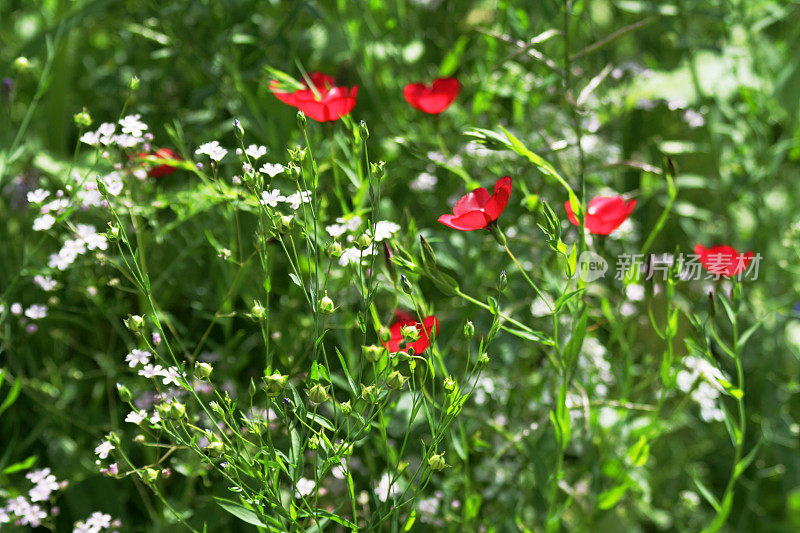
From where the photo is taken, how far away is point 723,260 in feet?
2.15

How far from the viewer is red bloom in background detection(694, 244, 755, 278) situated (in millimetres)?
640

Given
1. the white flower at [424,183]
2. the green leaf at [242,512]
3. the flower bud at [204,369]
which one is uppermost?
the flower bud at [204,369]

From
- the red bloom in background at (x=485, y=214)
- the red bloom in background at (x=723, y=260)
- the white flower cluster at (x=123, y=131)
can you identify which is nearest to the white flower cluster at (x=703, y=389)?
the red bloom in background at (x=723, y=260)

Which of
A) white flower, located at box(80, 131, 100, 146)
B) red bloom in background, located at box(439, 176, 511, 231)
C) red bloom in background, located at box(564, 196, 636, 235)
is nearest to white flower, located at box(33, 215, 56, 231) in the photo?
white flower, located at box(80, 131, 100, 146)

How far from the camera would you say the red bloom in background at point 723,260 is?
2.10ft

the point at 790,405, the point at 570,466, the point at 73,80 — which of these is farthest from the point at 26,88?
the point at 790,405

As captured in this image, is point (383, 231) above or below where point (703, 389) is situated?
above

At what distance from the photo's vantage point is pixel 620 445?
892 mm

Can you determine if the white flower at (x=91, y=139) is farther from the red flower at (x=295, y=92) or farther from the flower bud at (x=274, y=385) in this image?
the flower bud at (x=274, y=385)

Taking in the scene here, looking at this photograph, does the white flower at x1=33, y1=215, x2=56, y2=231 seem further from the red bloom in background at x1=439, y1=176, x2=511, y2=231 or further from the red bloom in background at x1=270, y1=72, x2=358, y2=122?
the red bloom in background at x1=439, y1=176, x2=511, y2=231

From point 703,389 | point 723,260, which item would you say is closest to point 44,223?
point 723,260

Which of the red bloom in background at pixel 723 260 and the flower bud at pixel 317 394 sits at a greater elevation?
the flower bud at pixel 317 394

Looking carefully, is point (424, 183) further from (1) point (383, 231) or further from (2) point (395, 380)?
(2) point (395, 380)

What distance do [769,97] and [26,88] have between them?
1041 mm
